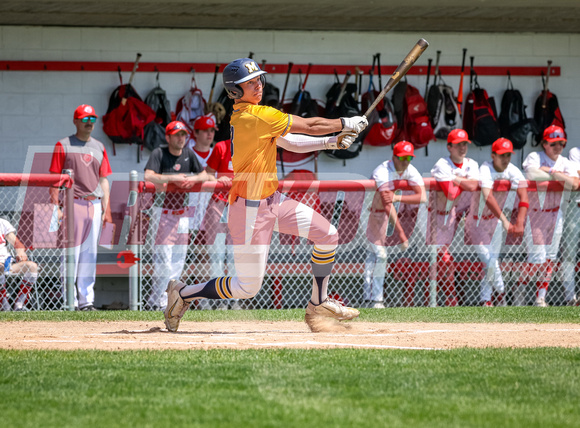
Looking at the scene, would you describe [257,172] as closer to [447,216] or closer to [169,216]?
[169,216]

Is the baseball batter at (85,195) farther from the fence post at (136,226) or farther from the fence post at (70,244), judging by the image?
the fence post at (136,226)

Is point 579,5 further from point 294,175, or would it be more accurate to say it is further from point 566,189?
point 294,175

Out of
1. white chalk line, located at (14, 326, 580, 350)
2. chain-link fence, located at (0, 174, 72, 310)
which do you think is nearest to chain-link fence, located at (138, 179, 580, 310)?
chain-link fence, located at (0, 174, 72, 310)

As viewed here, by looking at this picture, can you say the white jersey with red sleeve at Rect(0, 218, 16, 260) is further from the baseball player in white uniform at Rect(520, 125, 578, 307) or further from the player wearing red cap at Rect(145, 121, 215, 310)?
the baseball player in white uniform at Rect(520, 125, 578, 307)

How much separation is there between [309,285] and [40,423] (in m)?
5.71

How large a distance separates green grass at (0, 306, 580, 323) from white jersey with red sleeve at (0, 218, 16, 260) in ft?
2.22

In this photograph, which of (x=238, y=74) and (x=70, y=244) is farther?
(x=70, y=244)

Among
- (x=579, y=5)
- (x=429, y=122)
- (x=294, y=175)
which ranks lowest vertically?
(x=294, y=175)

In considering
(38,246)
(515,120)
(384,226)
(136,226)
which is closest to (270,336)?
(136,226)

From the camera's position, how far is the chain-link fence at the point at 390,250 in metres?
8.78

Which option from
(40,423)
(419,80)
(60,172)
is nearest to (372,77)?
(419,80)

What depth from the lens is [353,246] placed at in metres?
9.20

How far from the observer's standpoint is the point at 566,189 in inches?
374

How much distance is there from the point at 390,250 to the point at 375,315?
120 cm
